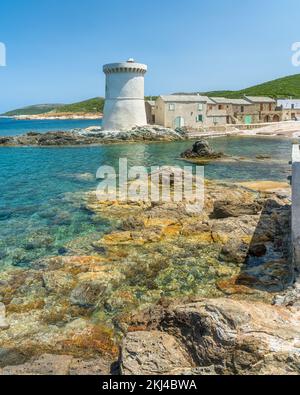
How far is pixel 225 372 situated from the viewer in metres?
4.30

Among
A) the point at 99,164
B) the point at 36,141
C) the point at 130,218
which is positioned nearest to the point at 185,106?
the point at 36,141

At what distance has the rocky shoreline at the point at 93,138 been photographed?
41406mm

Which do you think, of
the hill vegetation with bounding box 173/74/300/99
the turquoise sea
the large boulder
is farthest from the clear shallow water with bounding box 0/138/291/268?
the hill vegetation with bounding box 173/74/300/99

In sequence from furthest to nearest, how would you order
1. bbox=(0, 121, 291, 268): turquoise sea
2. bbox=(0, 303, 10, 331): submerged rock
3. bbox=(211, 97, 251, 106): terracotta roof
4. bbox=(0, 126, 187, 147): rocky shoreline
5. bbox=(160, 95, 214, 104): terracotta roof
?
1. bbox=(211, 97, 251, 106): terracotta roof
2. bbox=(160, 95, 214, 104): terracotta roof
3. bbox=(0, 126, 187, 147): rocky shoreline
4. bbox=(0, 121, 291, 268): turquoise sea
5. bbox=(0, 303, 10, 331): submerged rock

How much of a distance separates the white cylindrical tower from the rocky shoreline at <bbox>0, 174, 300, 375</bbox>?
1303 inches

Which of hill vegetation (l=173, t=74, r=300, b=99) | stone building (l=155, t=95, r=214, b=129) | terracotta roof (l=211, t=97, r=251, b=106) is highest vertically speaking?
hill vegetation (l=173, t=74, r=300, b=99)

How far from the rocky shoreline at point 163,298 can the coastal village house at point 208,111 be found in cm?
3640

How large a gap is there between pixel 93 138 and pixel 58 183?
23.1m

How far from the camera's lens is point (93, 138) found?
42188 millimetres

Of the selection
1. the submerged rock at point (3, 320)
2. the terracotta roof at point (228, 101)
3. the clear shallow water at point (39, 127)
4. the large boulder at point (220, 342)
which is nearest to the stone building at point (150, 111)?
the terracotta roof at point (228, 101)

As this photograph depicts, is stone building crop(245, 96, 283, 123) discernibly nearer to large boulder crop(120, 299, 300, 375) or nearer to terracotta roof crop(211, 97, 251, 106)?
terracotta roof crop(211, 97, 251, 106)

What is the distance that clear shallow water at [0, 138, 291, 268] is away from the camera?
36.2 feet
